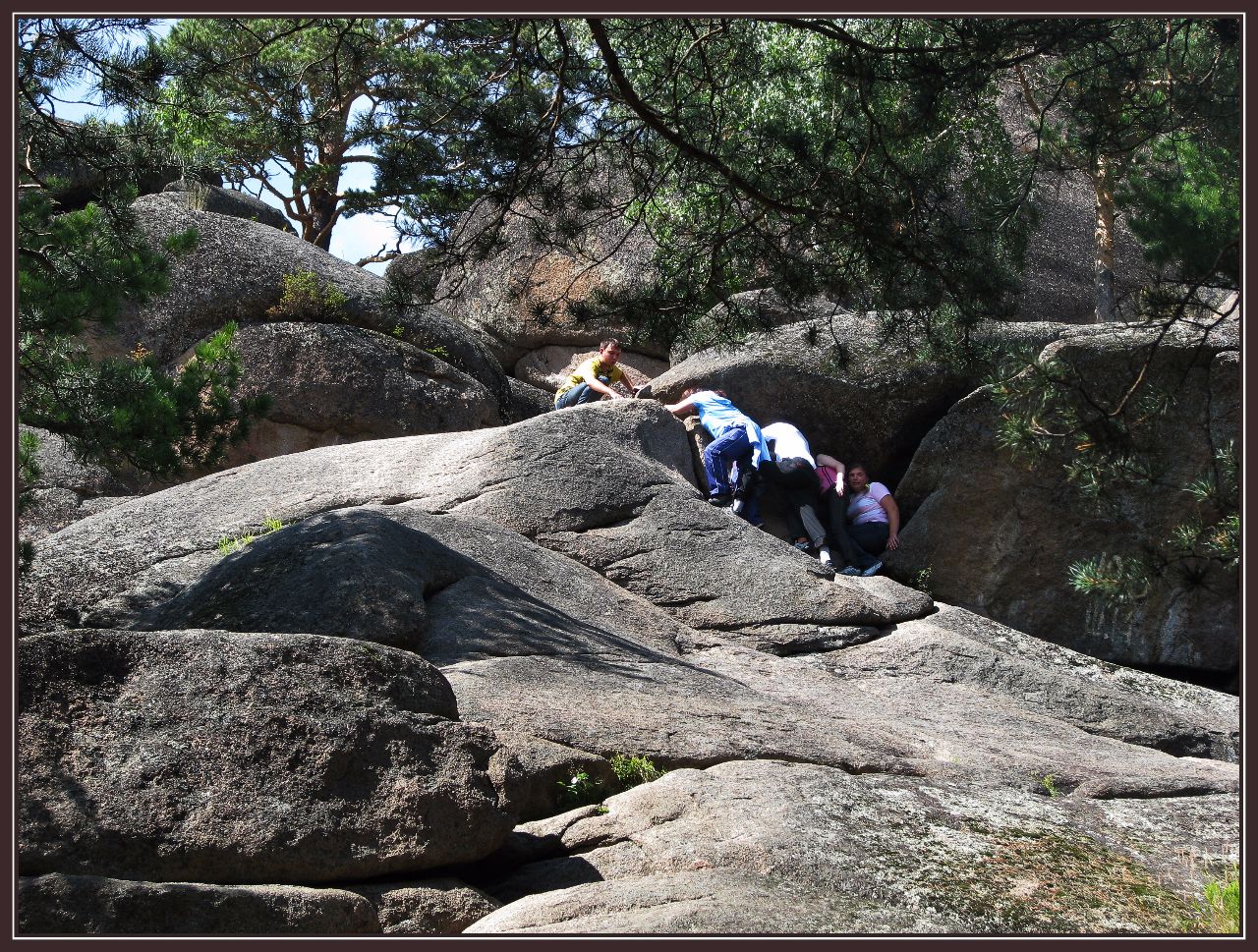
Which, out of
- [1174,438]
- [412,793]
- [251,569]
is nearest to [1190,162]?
[1174,438]

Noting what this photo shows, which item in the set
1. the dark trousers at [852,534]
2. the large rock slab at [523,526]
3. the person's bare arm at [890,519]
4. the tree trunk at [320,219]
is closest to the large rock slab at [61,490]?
the large rock slab at [523,526]

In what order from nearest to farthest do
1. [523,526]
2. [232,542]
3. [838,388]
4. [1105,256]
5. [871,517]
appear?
[232,542] → [523,526] → [871,517] → [838,388] → [1105,256]

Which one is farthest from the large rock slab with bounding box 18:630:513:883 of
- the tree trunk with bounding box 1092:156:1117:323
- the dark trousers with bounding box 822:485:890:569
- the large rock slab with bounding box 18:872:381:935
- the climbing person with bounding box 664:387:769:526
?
the tree trunk with bounding box 1092:156:1117:323

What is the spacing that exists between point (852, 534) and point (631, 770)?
873 centimetres

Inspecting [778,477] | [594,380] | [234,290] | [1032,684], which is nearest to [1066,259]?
[778,477]

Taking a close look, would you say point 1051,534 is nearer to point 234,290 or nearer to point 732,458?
point 732,458

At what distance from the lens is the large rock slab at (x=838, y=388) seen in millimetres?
14711

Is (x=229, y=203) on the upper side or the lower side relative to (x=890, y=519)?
upper

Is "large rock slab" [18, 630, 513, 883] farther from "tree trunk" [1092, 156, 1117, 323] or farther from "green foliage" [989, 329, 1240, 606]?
"tree trunk" [1092, 156, 1117, 323]

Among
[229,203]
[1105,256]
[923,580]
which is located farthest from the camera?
[229,203]

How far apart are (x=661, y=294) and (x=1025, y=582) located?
28.7 ft

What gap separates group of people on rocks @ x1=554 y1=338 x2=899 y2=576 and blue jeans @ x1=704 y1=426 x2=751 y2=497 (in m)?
0.01

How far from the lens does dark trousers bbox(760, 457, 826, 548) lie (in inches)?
510

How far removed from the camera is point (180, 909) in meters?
3.46
